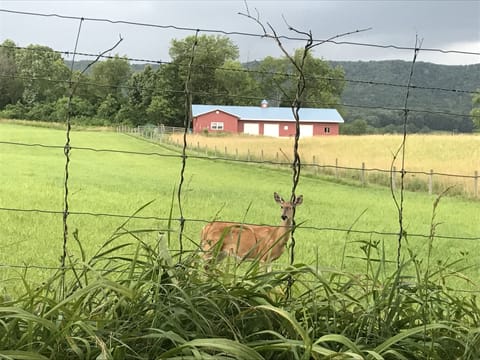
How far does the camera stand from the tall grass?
208 cm

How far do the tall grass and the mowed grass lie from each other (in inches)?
28.4

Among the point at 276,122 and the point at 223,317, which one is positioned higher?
the point at 276,122

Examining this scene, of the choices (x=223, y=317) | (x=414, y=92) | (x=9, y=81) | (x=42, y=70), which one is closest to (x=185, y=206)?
(x=9, y=81)

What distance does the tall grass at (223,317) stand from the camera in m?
2.08

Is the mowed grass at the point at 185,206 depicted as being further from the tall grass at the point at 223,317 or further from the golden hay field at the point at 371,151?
the golden hay field at the point at 371,151

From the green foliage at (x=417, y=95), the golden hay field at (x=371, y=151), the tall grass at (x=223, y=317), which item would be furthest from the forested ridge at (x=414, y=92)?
the golden hay field at (x=371, y=151)

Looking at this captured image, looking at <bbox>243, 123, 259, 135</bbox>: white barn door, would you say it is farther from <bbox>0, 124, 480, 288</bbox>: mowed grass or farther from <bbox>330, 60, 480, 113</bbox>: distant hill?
<bbox>330, 60, 480, 113</bbox>: distant hill

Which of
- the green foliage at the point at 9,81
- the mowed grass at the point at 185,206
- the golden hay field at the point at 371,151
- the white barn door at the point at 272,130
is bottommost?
the mowed grass at the point at 185,206

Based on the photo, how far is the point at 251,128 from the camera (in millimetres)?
29453

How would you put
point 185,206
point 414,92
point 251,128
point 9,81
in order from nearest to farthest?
point 414,92, point 9,81, point 185,206, point 251,128

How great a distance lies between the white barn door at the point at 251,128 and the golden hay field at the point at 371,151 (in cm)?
39

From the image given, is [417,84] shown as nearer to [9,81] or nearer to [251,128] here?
[9,81]

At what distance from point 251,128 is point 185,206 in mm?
17764

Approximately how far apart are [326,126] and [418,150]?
8.53m
